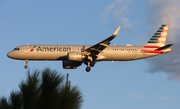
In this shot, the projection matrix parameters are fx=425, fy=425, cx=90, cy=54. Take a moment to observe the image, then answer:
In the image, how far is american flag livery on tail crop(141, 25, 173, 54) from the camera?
60.6m

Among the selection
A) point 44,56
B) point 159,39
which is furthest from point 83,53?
point 159,39

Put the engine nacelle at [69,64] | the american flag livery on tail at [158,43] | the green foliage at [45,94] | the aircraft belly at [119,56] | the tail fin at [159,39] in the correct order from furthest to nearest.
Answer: the tail fin at [159,39]
the american flag livery on tail at [158,43]
the aircraft belly at [119,56]
the engine nacelle at [69,64]
the green foliage at [45,94]

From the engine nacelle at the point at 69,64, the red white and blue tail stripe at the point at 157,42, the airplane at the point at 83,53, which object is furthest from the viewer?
the red white and blue tail stripe at the point at 157,42

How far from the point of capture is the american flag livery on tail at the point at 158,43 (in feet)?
199

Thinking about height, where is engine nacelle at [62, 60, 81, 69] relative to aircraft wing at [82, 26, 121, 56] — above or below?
below

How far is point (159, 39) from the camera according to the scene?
64.3 meters

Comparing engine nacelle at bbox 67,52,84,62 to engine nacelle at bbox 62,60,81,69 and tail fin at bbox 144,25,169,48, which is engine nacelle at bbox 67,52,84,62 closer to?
engine nacelle at bbox 62,60,81,69

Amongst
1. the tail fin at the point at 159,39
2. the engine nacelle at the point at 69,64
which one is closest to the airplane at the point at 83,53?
the engine nacelle at the point at 69,64

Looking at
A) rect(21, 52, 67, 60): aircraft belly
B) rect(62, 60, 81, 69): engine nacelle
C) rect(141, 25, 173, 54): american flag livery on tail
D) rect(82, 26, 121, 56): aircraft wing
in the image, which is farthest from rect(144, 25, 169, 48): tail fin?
rect(21, 52, 67, 60): aircraft belly

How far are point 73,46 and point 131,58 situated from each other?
27.6 ft

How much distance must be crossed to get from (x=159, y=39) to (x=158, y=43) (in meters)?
1.01

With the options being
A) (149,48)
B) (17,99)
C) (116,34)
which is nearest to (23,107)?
(17,99)

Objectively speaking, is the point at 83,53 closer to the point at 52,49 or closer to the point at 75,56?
the point at 75,56

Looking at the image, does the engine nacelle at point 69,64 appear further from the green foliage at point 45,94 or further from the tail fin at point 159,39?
the green foliage at point 45,94
